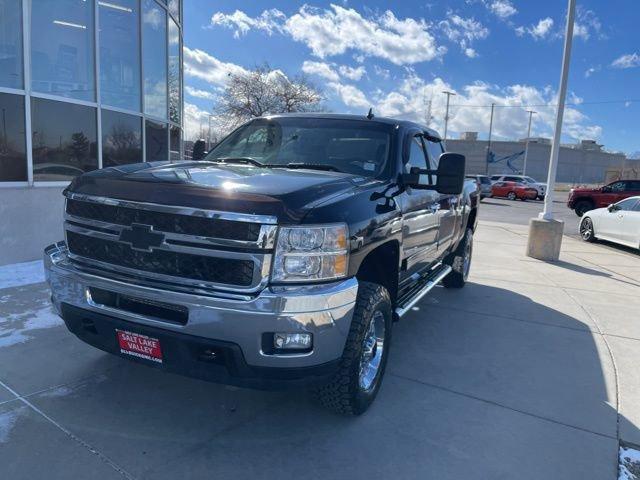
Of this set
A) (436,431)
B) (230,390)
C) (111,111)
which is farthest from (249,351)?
(111,111)

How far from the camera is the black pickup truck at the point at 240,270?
2.57 metres

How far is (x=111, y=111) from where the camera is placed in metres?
8.06

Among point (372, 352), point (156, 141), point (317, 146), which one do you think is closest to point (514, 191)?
point (156, 141)

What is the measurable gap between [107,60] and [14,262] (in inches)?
140

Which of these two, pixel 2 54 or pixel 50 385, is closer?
pixel 50 385

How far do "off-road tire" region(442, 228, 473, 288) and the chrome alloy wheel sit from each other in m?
3.19

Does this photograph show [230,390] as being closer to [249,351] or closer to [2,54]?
[249,351]

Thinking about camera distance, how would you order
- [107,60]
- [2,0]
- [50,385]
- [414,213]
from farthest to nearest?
[107,60]
[2,0]
[414,213]
[50,385]

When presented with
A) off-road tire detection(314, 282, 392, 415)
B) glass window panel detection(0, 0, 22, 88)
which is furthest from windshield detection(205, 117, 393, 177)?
glass window panel detection(0, 0, 22, 88)

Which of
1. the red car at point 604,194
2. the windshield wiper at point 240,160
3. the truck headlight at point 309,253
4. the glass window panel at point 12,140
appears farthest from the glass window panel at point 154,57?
the red car at point 604,194

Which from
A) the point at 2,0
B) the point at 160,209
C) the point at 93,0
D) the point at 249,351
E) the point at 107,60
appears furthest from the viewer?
the point at 107,60

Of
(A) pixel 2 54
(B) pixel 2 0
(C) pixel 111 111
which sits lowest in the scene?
(C) pixel 111 111

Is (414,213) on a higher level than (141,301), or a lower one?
higher

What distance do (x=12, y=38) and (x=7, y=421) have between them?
561 centimetres
